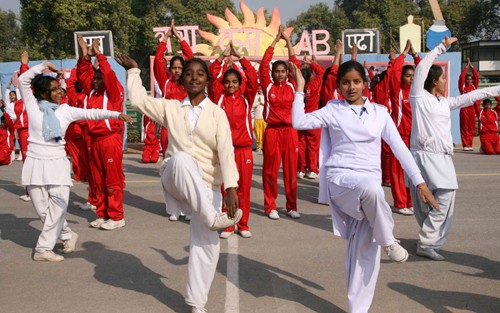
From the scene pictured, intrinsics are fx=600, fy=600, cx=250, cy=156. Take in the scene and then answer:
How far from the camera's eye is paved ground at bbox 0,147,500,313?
4.95 meters

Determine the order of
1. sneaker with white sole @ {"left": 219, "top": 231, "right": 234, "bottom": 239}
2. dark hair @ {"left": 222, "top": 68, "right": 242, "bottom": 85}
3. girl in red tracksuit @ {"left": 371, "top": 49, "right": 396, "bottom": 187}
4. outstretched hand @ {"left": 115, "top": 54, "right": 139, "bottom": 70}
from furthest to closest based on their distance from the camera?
1. girl in red tracksuit @ {"left": 371, "top": 49, "right": 396, "bottom": 187}
2. dark hair @ {"left": 222, "top": 68, "right": 242, "bottom": 85}
3. sneaker with white sole @ {"left": 219, "top": 231, "right": 234, "bottom": 239}
4. outstretched hand @ {"left": 115, "top": 54, "right": 139, "bottom": 70}

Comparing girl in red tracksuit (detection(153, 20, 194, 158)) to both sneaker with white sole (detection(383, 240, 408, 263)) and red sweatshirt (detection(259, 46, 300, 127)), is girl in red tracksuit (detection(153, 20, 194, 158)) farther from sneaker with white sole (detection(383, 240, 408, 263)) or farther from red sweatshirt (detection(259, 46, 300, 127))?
sneaker with white sole (detection(383, 240, 408, 263))

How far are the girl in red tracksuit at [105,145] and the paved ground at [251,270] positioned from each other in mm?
308

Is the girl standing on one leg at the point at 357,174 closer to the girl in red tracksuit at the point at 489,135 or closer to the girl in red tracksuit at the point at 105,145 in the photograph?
the girl in red tracksuit at the point at 105,145

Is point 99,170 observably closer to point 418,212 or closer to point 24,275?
point 24,275

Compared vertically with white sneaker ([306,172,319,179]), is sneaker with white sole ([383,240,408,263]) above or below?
above

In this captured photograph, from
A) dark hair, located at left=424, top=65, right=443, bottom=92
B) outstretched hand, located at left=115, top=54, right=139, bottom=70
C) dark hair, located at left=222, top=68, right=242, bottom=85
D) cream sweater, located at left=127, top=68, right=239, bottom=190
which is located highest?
outstretched hand, located at left=115, top=54, right=139, bottom=70

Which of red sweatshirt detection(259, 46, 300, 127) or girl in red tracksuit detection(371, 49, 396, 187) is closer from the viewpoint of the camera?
red sweatshirt detection(259, 46, 300, 127)

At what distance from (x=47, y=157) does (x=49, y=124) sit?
1.15ft

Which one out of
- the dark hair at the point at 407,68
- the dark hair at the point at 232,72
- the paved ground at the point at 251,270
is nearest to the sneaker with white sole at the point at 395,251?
the paved ground at the point at 251,270

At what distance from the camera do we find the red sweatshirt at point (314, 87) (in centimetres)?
923

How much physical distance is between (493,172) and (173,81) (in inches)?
275

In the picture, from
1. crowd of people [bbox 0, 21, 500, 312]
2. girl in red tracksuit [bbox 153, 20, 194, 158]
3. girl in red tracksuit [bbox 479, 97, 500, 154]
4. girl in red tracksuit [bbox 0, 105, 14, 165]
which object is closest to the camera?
crowd of people [bbox 0, 21, 500, 312]

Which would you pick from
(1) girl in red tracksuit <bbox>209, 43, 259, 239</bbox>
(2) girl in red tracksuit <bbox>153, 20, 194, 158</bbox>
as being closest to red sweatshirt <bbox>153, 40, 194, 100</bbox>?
(2) girl in red tracksuit <bbox>153, 20, 194, 158</bbox>
